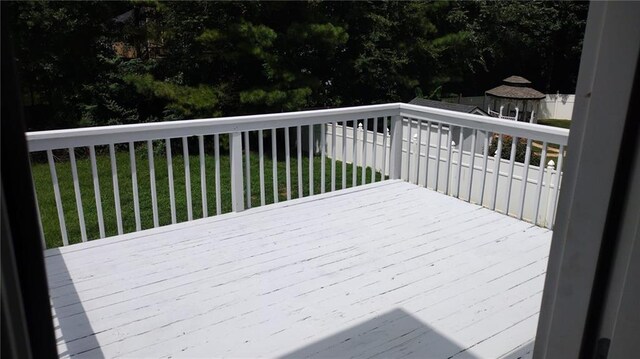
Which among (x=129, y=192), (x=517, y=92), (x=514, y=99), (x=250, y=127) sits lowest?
(x=129, y=192)

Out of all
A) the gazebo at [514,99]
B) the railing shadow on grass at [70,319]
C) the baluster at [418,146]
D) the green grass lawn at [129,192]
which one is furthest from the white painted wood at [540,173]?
the gazebo at [514,99]

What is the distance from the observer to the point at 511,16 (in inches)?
551

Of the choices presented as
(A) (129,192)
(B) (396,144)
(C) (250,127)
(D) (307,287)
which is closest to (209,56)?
(A) (129,192)

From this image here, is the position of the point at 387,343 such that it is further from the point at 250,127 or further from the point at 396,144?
the point at 396,144

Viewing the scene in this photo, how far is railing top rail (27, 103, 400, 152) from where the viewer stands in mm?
Answer: 3070

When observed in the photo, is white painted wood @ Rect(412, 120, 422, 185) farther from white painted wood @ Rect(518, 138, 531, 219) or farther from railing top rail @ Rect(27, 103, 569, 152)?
white painted wood @ Rect(518, 138, 531, 219)

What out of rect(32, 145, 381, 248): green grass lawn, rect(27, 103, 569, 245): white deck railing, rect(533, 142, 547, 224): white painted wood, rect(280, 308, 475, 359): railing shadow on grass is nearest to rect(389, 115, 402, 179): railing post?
rect(27, 103, 569, 245): white deck railing

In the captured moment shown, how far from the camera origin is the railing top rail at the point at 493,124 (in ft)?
11.7

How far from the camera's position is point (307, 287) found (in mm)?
2838

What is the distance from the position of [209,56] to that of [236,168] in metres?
6.22

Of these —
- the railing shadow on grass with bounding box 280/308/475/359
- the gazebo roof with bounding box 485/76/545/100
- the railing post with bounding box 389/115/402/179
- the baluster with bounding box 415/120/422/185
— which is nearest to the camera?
the railing shadow on grass with bounding box 280/308/475/359

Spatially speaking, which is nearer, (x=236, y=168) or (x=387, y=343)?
(x=387, y=343)

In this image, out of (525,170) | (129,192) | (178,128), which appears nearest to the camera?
(178,128)

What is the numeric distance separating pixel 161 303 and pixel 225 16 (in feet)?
24.7
